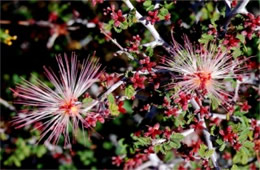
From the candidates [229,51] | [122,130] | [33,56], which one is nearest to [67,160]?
[122,130]

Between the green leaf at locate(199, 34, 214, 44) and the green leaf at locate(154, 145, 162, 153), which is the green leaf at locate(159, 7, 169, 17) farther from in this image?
the green leaf at locate(154, 145, 162, 153)

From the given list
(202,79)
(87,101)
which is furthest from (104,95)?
(202,79)

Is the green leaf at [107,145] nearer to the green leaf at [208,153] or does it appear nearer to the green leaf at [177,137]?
the green leaf at [177,137]

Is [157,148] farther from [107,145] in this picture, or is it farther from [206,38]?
[107,145]

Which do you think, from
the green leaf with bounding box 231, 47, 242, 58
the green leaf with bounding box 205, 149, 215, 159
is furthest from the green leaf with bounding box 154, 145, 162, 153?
the green leaf with bounding box 231, 47, 242, 58

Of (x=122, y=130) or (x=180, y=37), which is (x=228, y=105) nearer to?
(x=180, y=37)

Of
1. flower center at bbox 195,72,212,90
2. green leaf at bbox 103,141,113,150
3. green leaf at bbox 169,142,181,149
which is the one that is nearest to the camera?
flower center at bbox 195,72,212,90

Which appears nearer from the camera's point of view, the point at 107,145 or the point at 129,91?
the point at 129,91

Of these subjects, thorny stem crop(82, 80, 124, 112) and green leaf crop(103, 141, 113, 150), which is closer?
thorny stem crop(82, 80, 124, 112)

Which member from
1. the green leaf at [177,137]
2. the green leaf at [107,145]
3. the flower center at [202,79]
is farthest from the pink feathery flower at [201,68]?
the green leaf at [107,145]
